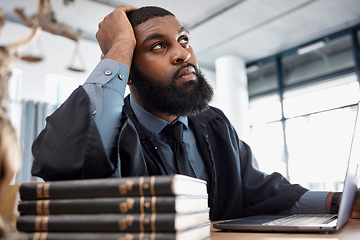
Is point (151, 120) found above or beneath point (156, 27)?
beneath

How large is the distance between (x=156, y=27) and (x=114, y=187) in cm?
90

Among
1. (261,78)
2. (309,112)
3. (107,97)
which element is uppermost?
(261,78)

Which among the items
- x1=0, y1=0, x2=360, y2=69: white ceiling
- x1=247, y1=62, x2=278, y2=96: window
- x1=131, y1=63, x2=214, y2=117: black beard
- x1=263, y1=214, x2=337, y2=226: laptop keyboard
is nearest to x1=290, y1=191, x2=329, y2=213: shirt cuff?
x1=263, y1=214, x2=337, y2=226: laptop keyboard

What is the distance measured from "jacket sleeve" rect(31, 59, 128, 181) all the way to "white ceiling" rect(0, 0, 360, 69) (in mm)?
3637

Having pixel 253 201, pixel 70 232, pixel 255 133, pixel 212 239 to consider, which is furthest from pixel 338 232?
pixel 255 133

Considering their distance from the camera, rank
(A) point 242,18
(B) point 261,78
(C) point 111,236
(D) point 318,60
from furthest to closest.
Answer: (B) point 261,78 < (D) point 318,60 < (A) point 242,18 < (C) point 111,236

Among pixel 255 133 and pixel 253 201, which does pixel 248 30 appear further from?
pixel 253 201

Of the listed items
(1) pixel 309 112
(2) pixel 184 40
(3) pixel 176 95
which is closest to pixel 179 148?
(3) pixel 176 95

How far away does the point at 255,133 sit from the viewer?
6859 millimetres

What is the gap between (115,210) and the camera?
41 centimetres

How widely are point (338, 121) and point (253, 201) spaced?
5.12m

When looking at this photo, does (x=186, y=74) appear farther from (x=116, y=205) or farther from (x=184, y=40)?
(x=116, y=205)

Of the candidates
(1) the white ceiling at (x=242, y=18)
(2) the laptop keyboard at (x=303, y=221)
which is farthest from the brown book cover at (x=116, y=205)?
(1) the white ceiling at (x=242, y=18)

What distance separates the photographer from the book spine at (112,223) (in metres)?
0.39
